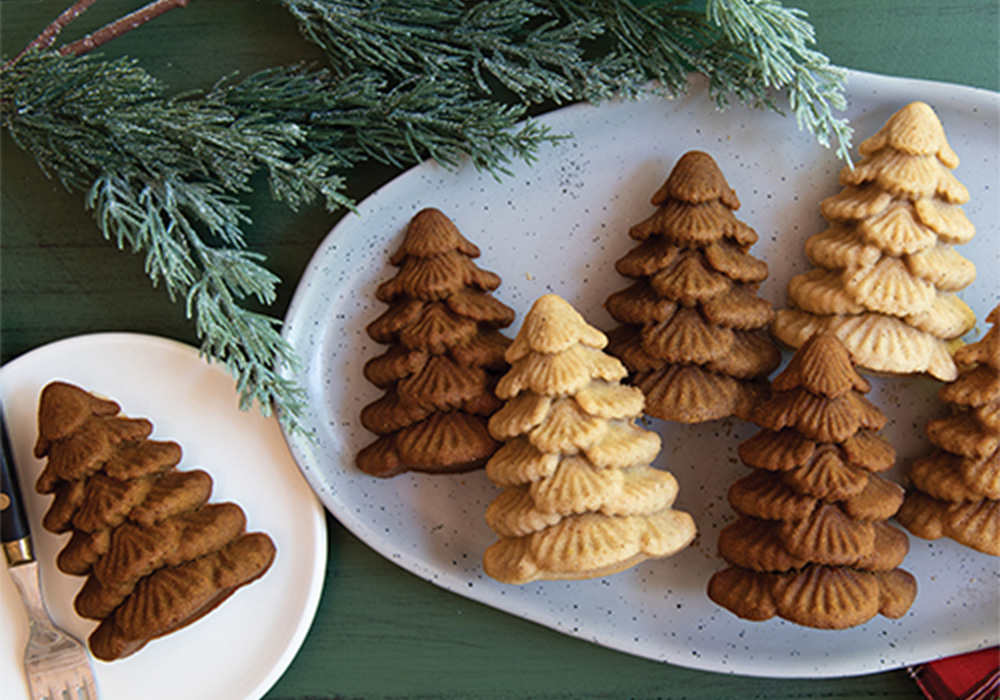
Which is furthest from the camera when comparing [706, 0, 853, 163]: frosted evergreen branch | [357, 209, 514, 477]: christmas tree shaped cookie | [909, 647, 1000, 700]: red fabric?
[909, 647, 1000, 700]: red fabric

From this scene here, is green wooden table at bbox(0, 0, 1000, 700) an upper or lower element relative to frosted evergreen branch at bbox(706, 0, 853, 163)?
lower

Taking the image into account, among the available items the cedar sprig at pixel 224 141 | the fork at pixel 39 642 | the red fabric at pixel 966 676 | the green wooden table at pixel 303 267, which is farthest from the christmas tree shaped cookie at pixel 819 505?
the fork at pixel 39 642

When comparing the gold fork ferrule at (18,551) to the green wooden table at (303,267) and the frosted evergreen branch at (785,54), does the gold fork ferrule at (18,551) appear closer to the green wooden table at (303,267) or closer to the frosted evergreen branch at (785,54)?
the green wooden table at (303,267)

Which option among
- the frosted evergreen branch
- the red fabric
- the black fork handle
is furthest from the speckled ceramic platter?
the black fork handle

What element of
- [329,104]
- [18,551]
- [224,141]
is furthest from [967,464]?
[18,551]

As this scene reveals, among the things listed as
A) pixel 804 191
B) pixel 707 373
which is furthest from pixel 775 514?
pixel 804 191

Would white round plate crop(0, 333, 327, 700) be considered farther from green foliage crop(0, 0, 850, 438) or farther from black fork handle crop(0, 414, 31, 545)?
green foliage crop(0, 0, 850, 438)
